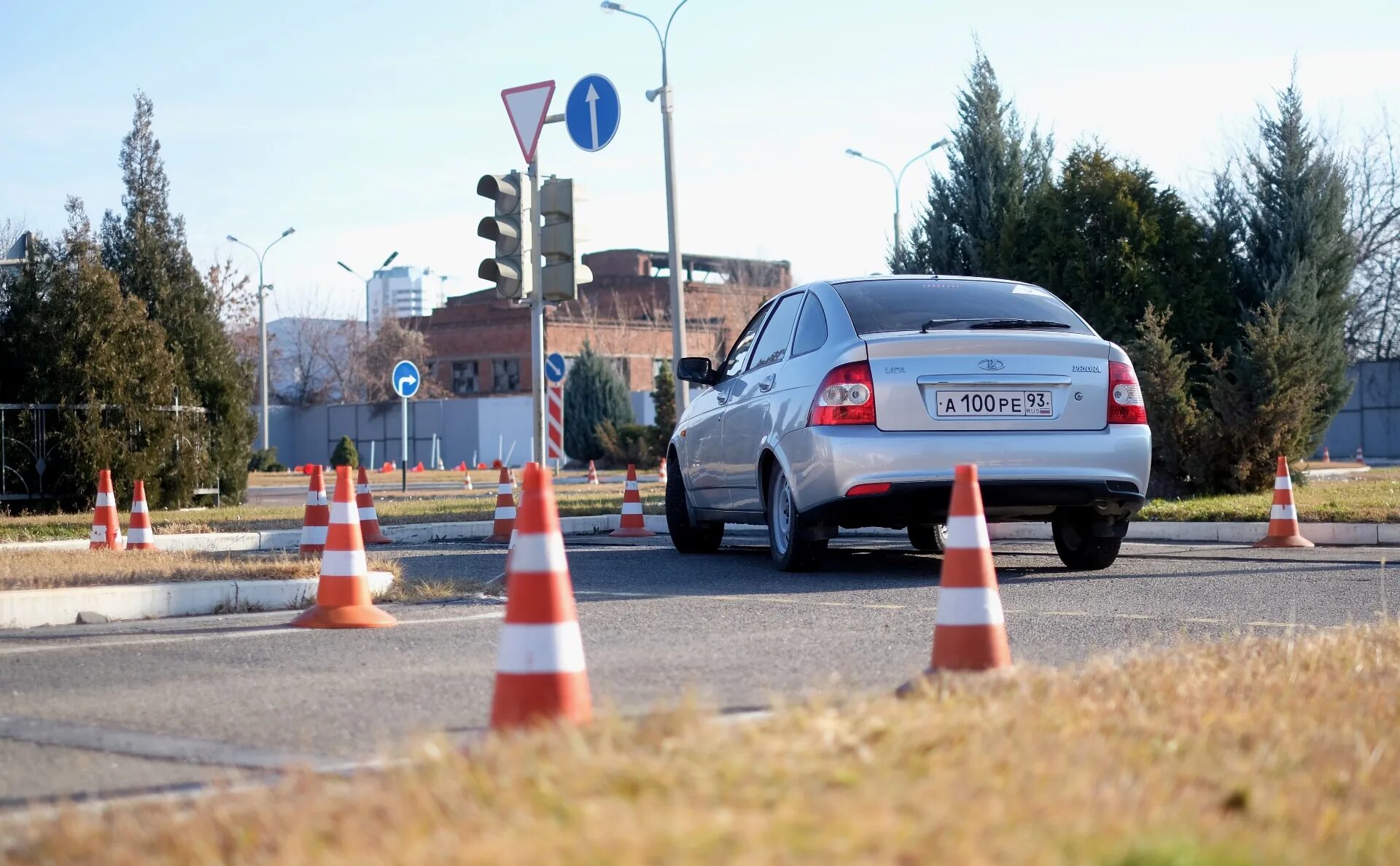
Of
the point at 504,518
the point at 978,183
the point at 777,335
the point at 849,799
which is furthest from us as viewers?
the point at 978,183

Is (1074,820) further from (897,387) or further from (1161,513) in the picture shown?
(1161,513)

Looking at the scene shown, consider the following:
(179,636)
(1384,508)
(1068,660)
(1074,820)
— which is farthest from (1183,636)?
(1384,508)

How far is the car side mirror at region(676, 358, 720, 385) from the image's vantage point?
441 inches

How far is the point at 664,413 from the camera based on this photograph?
133 ft

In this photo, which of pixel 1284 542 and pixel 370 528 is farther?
pixel 370 528

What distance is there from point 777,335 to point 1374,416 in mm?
36453

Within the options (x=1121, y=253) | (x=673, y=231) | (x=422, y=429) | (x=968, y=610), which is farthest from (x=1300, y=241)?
(x=422, y=429)

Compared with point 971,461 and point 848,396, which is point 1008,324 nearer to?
point 971,461

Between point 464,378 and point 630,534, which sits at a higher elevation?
point 464,378

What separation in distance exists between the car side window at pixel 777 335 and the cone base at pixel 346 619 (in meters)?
3.51

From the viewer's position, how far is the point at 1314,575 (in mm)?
9414

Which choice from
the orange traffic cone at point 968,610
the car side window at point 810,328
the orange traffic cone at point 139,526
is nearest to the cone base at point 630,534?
the orange traffic cone at point 139,526

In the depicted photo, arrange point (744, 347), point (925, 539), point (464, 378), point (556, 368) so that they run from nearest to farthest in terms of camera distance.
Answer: point (744, 347), point (925, 539), point (556, 368), point (464, 378)

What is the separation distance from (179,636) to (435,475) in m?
35.5
